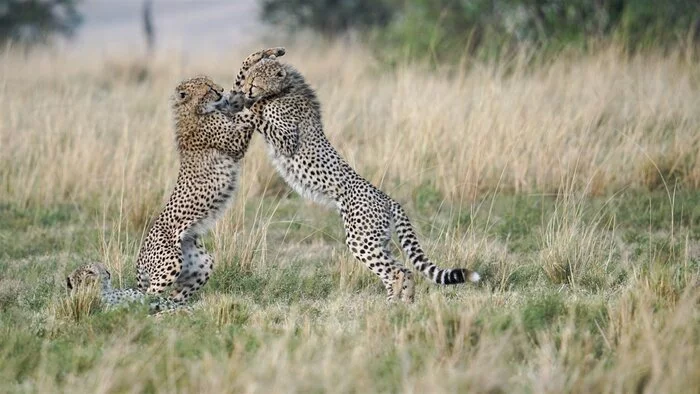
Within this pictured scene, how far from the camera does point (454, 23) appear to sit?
14.1 metres

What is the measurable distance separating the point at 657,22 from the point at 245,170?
21.3 feet

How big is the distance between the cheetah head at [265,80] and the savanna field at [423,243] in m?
0.68

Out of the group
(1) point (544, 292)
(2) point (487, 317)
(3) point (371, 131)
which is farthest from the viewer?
(3) point (371, 131)

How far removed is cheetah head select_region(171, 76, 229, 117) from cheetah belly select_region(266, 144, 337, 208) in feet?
1.15

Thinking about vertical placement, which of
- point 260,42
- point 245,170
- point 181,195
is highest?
point 181,195

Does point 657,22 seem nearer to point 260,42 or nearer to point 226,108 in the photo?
point 226,108

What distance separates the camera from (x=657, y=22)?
12312mm

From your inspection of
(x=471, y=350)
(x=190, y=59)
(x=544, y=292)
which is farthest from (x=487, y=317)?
(x=190, y=59)

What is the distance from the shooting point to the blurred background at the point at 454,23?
12000 mm

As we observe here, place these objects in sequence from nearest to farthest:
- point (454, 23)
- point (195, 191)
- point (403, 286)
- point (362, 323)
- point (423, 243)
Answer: point (362, 323) < point (403, 286) < point (195, 191) < point (423, 243) < point (454, 23)

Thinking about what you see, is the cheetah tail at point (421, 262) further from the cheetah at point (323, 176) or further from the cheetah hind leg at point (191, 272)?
the cheetah hind leg at point (191, 272)

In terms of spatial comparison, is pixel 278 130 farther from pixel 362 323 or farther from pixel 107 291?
pixel 362 323

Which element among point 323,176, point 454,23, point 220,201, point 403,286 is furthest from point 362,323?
point 454,23

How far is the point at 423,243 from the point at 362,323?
5.74ft
